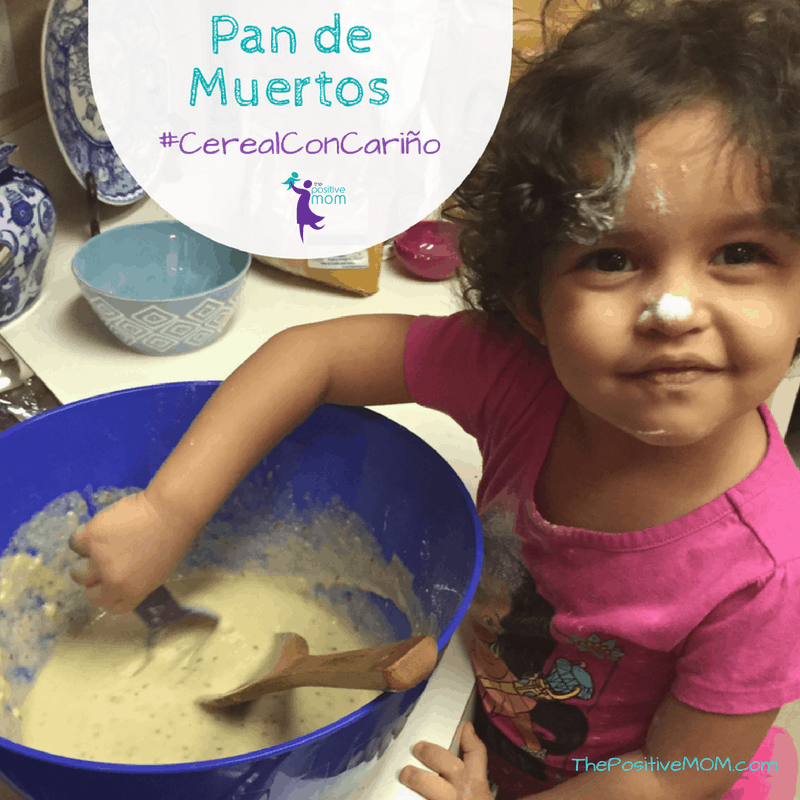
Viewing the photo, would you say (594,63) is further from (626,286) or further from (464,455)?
(464,455)

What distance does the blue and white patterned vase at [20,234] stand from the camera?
0.84 metres

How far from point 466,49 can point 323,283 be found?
41 centimetres

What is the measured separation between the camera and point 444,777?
1.88 feet

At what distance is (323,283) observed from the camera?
3.32 feet

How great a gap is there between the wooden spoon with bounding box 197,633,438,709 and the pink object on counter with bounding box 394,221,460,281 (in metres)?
0.51

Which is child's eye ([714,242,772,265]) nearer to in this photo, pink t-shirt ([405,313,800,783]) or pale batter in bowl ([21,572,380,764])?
pink t-shirt ([405,313,800,783])

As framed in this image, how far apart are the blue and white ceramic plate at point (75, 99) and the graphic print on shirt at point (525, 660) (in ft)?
2.26

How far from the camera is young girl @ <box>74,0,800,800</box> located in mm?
436

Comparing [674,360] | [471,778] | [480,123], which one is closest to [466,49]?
[480,123]

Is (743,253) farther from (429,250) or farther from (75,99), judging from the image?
(75,99)
